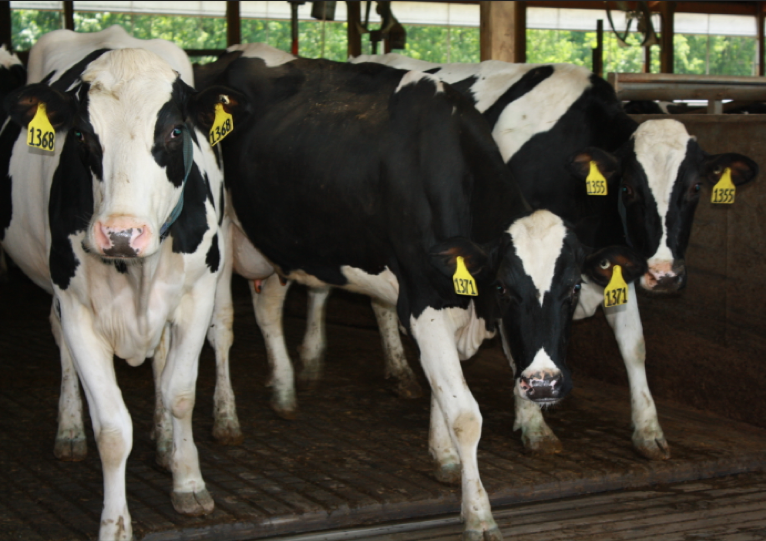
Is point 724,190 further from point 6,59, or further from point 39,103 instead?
point 6,59

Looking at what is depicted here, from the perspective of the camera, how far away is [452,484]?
447 cm

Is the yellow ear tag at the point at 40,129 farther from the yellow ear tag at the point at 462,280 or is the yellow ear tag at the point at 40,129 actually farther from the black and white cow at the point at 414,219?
the yellow ear tag at the point at 462,280

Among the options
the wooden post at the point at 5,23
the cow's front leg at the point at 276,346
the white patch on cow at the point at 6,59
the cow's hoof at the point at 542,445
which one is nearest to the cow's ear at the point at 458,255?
the cow's hoof at the point at 542,445

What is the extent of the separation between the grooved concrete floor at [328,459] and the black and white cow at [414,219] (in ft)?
1.24

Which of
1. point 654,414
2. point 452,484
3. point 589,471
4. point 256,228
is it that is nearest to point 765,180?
point 654,414

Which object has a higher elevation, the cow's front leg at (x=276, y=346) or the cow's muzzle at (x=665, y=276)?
the cow's muzzle at (x=665, y=276)

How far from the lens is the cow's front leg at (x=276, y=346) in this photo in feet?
18.9

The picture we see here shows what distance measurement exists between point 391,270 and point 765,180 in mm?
2454

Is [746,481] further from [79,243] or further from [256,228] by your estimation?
[79,243]

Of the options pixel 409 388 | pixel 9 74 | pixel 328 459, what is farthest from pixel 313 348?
pixel 9 74

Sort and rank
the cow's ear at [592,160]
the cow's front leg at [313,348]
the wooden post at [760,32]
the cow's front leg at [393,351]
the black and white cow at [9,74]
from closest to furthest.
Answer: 1. the cow's ear at [592,160]
2. the black and white cow at [9,74]
3. the cow's front leg at [393,351]
4. the cow's front leg at [313,348]
5. the wooden post at [760,32]

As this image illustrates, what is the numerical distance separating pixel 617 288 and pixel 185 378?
1984 mm

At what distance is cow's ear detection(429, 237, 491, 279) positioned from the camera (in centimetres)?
388

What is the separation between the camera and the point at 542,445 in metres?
4.93
